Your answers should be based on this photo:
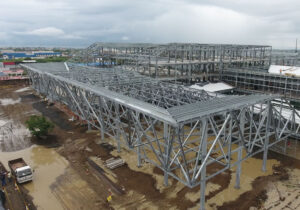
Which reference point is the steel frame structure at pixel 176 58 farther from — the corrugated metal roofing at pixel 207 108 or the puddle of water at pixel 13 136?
the corrugated metal roofing at pixel 207 108

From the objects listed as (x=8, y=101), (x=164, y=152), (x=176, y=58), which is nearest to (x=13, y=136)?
(x=164, y=152)

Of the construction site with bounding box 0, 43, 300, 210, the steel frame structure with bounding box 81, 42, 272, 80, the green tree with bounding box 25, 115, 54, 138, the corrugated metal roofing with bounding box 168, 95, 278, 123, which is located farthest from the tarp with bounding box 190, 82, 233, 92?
the green tree with bounding box 25, 115, 54, 138

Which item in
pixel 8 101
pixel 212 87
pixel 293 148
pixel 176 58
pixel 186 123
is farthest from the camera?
pixel 8 101

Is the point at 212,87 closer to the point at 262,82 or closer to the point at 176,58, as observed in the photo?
the point at 262,82

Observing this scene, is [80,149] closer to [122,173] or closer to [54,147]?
[54,147]

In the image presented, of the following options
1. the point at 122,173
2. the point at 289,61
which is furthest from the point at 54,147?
the point at 289,61

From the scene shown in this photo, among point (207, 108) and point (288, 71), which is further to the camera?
point (288, 71)
